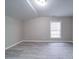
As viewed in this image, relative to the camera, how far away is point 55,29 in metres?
8.70

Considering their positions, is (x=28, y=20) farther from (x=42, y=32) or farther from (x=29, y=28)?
(x=42, y=32)

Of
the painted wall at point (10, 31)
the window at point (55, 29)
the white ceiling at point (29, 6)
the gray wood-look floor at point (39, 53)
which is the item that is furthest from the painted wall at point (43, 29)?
the gray wood-look floor at point (39, 53)

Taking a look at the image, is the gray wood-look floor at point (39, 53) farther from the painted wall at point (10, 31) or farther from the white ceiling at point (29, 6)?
the white ceiling at point (29, 6)

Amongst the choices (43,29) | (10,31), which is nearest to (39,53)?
(10,31)

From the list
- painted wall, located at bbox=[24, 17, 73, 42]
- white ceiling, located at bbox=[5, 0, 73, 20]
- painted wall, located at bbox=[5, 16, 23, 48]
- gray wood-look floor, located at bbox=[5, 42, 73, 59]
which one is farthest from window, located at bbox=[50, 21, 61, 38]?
painted wall, located at bbox=[5, 16, 23, 48]

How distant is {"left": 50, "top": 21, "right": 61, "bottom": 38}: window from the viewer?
28.4 feet

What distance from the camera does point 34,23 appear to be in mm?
8852

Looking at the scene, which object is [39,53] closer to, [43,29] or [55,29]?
[43,29]

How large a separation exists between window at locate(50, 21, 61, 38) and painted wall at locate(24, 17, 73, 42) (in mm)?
279

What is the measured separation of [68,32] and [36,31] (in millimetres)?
2924

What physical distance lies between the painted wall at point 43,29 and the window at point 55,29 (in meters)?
0.28

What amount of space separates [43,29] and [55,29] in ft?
3.62

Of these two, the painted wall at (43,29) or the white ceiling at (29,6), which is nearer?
the white ceiling at (29,6)

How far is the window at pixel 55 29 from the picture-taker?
8.66 metres
